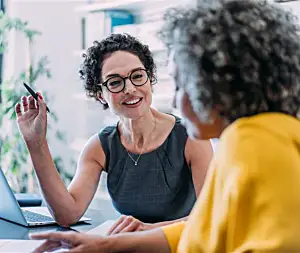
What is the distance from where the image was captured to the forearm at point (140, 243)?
1.12 meters

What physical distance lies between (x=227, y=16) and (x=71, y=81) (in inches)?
125

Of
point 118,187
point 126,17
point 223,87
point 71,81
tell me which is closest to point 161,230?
point 223,87

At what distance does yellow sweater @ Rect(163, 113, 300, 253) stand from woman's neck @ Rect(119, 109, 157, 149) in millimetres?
1032

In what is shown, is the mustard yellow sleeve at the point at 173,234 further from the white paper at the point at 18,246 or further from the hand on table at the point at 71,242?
the white paper at the point at 18,246

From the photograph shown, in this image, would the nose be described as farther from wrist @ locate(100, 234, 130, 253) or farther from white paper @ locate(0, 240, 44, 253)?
wrist @ locate(100, 234, 130, 253)

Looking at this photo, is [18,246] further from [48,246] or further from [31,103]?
[31,103]

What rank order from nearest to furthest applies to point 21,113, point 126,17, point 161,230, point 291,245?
point 291,245 < point 161,230 < point 21,113 < point 126,17

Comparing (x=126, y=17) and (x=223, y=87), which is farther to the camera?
(x=126, y=17)

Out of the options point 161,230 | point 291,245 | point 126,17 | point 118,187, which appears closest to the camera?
point 291,245

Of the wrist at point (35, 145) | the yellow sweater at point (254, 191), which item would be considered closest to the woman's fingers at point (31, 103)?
the wrist at point (35, 145)

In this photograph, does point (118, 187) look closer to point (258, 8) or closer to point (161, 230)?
point (161, 230)

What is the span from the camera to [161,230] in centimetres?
115

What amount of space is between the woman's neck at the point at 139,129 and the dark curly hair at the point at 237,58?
983mm

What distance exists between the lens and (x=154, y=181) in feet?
5.94
